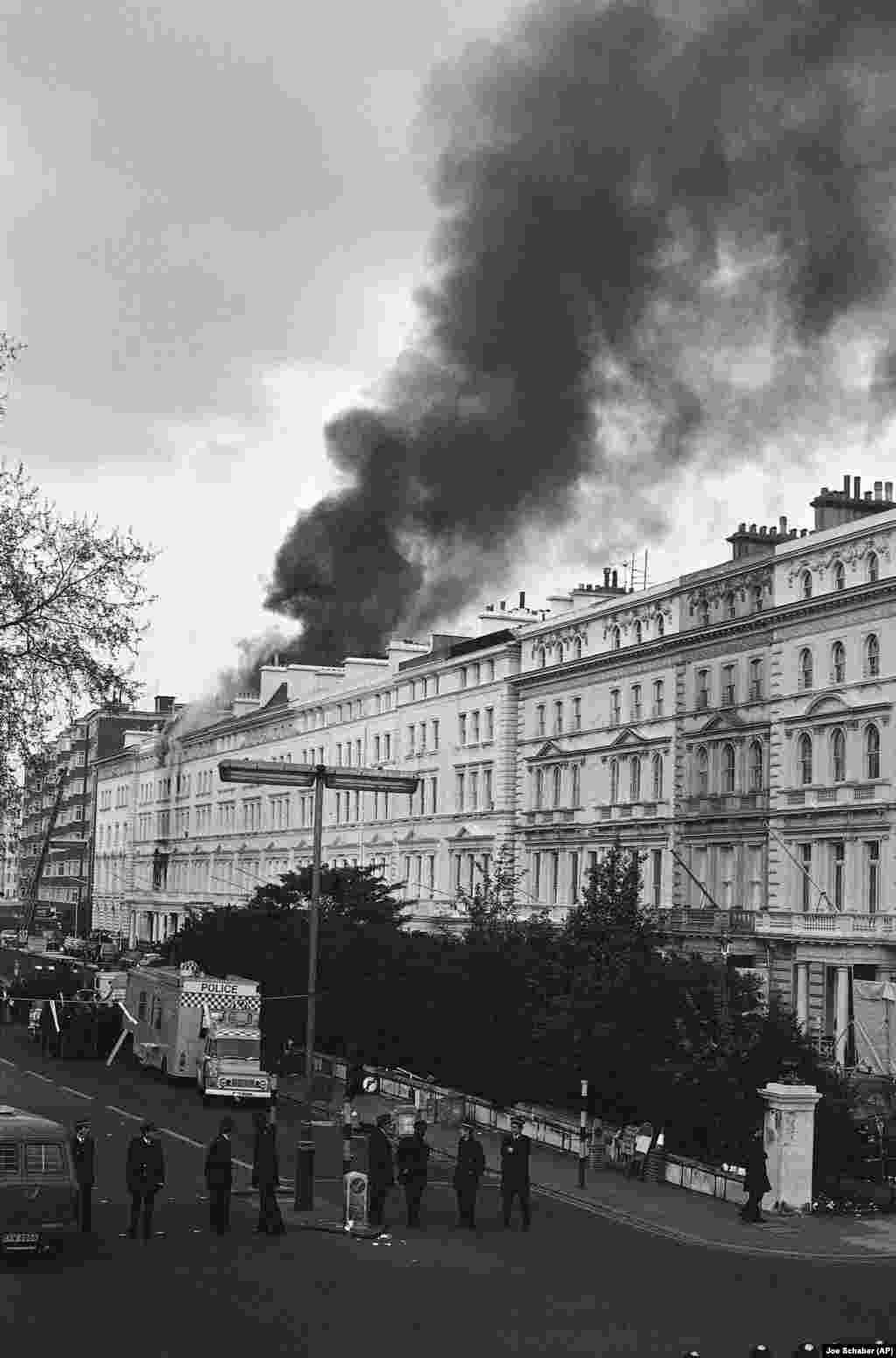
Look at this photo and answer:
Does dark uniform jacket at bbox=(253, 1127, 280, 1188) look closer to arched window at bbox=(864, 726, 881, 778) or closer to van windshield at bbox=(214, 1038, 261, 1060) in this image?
van windshield at bbox=(214, 1038, 261, 1060)

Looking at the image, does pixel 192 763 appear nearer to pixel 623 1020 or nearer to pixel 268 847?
pixel 268 847

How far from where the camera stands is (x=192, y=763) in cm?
14875

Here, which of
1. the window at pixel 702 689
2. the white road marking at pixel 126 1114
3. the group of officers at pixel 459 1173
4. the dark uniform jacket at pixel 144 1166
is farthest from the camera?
the window at pixel 702 689

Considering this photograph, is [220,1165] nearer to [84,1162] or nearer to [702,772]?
[84,1162]

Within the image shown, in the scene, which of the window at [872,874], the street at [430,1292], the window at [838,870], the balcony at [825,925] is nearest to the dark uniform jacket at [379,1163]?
the street at [430,1292]

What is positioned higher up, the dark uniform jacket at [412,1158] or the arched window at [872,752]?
the arched window at [872,752]

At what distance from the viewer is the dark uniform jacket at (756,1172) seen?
3447 centimetres

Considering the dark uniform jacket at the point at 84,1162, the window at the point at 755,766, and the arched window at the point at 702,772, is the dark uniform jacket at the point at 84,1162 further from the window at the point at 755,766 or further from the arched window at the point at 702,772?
the arched window at the point at 702,772

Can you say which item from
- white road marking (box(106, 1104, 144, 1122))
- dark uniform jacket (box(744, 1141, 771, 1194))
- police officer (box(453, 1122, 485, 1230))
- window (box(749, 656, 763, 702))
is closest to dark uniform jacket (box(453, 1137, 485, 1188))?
police officer (box(453, 1122, 485, 1230))

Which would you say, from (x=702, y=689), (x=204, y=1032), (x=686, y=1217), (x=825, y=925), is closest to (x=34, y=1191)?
(x=686, y=1217)

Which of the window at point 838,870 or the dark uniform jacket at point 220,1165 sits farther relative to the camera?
the window at point 838,870

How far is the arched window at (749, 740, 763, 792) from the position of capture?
7150 cm

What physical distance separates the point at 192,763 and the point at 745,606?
Result: 269ft

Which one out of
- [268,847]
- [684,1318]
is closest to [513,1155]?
[684,1318]
